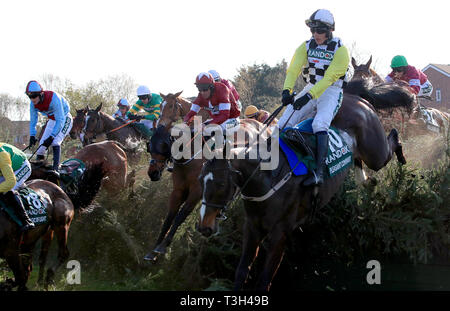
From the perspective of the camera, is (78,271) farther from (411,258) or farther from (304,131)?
(411,258)

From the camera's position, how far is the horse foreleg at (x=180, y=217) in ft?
20.7

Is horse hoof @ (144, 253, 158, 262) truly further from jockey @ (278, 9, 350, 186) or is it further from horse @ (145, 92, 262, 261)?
jockey @ (278, 9, 350, 186)

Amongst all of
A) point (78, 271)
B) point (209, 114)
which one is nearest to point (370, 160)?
point (209, 114)

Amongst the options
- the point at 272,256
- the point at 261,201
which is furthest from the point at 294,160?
the point at 272,256

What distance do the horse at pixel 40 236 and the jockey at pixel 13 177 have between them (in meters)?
0.13

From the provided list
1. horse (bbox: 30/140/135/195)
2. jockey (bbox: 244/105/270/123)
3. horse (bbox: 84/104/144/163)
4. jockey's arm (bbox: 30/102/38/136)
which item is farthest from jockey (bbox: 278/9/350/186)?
horse (bbox: 84/104/144/163)

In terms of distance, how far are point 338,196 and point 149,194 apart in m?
2.85

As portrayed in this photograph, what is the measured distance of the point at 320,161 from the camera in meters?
5.33

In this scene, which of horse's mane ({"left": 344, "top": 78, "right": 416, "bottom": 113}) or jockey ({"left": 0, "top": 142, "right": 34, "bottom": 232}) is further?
horse's mane ({"left": 344, "top": 78, "right": 416, "bottom": 113})

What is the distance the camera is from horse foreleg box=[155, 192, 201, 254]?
630 cm

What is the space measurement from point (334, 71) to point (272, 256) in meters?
2.23

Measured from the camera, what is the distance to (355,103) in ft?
21.1

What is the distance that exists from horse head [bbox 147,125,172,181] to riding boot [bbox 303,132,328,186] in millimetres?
2131

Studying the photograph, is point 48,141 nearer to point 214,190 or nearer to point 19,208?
point 19,208
